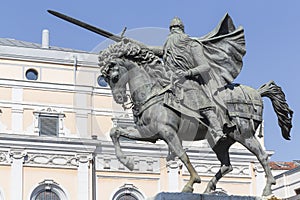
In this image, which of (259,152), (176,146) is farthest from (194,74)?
(259,152)

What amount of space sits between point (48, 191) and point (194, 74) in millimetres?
30802

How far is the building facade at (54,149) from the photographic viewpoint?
41219mm

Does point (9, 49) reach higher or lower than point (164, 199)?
higher

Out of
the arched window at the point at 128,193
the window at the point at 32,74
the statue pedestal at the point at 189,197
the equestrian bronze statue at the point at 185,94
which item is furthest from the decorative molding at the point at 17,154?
the statue pedestal at the point at 189,197

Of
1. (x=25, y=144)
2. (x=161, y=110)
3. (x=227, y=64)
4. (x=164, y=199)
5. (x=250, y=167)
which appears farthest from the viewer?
(x=250, y=167)

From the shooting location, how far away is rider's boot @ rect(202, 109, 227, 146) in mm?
11070

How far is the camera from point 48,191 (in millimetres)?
41219

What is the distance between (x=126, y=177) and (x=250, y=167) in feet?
22.6

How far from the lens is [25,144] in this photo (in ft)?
136

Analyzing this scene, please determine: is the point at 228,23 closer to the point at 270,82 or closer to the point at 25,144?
the point at 270,82

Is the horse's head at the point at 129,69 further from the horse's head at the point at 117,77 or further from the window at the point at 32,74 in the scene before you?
the window at the point at 32,74

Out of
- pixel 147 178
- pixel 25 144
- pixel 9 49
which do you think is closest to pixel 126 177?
pixel 147 178

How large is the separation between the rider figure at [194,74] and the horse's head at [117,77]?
2.08ft

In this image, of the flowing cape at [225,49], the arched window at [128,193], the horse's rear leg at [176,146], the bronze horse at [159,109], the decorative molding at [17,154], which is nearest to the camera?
the horse's rear leg at [176,146]
